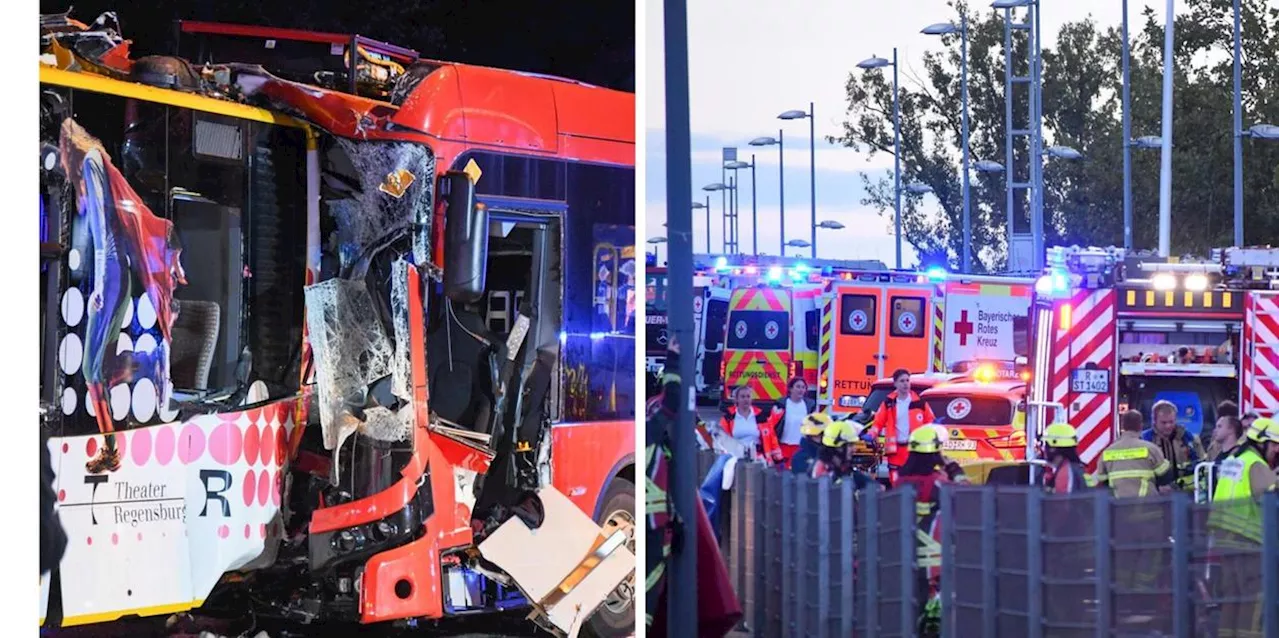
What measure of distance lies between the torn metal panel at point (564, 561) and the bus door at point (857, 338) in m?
12.2

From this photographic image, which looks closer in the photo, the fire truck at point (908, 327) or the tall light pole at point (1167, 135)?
the tall light pole at point (1167, 135)

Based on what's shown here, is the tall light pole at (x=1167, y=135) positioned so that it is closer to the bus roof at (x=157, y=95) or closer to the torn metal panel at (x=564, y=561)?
the torn metal panel at (x=564, y=561)

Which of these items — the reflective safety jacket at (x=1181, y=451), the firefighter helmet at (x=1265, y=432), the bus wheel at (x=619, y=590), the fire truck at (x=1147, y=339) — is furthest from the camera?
the fire truck at (x=1147, y=339)

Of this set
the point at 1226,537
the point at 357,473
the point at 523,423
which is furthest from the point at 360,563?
the point at 1226,537

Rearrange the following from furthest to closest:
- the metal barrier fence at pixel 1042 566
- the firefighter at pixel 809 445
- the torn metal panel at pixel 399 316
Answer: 1. the firefighter at pixel 809 445
2. the metal barrier fence at pixel 1042 566
3. the torn metal panel at pixel 399 316

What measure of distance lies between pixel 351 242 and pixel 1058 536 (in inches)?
106

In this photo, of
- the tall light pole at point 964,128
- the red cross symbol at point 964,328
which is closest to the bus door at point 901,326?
the red cross symbol at point 964,328

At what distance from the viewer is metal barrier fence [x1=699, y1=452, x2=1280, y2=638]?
6.53 metres

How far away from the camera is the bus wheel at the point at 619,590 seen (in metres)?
6.33

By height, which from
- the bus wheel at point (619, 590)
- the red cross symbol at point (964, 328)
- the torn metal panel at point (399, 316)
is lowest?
the bus wheel at point (619, 590)

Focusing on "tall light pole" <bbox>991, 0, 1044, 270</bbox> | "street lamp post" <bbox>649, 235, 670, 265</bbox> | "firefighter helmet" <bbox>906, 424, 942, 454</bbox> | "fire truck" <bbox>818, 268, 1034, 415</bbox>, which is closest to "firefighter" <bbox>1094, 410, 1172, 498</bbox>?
"firefighter helmet" <bbox>906, 424, 942, 454</bbox>

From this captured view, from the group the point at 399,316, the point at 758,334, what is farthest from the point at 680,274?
the point at 758,334

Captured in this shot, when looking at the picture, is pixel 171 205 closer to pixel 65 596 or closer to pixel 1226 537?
pixel 65 596

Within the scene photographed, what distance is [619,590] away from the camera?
6.35 meters
